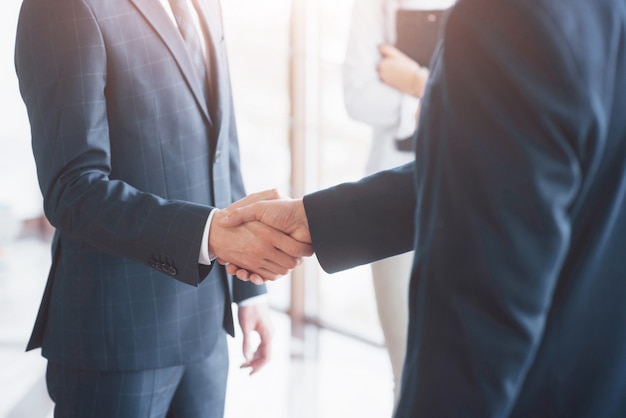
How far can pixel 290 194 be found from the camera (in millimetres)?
3455

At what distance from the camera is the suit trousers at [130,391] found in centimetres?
123

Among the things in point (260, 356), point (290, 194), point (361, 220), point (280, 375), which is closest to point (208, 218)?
point (361, 220)

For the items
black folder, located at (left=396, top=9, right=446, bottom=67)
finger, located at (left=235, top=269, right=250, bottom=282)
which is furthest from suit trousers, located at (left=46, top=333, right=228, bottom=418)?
black folder, located at (left=396, top=9, right=446, bottom=67)

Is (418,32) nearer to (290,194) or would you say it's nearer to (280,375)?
(290,194)

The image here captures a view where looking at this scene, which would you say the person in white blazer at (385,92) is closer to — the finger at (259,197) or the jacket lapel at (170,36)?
the finger at (259,197)

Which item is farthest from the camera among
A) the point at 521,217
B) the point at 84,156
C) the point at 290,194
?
the point at 290,194

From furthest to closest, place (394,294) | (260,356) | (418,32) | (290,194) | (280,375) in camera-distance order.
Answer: (290,194) < (280,375) < (394,294) < (418,32) < (260,356)

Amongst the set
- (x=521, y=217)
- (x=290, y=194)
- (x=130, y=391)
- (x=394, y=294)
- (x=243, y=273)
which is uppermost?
(x=521, y=217)

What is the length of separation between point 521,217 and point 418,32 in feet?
4.78

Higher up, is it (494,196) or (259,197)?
(494,196)

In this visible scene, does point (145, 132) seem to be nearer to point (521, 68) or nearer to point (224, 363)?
point (224, 363)

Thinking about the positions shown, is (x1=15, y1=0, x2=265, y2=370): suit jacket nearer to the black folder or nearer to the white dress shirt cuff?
the white dress shirt cuff

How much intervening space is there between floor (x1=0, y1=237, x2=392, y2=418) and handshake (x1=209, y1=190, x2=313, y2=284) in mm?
1515

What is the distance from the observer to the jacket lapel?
1.17 metres
